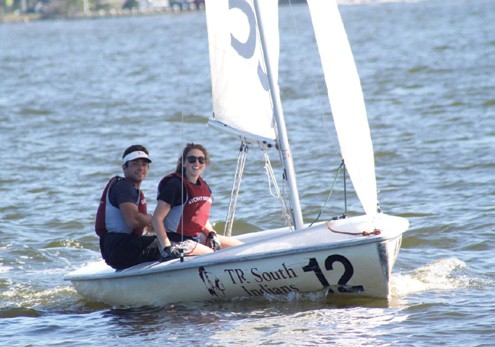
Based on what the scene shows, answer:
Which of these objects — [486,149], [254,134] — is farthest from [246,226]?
[486,149]

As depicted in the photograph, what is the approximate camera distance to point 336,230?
723cm

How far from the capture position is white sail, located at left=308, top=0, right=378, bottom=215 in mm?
7270

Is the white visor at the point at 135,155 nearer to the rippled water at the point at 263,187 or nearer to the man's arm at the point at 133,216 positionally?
the man's arm at the point at 133,216

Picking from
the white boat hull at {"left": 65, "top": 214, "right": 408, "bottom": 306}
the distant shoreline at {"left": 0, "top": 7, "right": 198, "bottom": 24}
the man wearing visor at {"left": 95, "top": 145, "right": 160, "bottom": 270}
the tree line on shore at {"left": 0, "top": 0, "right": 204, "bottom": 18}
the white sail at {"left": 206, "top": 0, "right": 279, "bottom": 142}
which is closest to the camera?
the white boat hull at {"left": 65, "top": 214, "right": 408, "bottom": 306}

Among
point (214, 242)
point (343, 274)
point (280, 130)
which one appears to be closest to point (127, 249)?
point (214, 242)

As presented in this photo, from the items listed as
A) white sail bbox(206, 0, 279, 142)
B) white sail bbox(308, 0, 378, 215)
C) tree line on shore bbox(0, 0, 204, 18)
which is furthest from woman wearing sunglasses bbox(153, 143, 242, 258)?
tree line on shore bbox(0, 0, 204, 18)

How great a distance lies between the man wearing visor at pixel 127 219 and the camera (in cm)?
744

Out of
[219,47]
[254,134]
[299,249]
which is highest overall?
[219,47]

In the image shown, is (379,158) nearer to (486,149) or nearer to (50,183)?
(486,149)

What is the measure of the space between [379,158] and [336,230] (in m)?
7.19

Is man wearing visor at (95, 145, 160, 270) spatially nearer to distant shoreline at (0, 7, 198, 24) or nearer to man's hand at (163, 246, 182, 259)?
man's hand at (163, 246, 182, 259)

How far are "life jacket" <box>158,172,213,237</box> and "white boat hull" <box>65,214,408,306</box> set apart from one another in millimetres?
270

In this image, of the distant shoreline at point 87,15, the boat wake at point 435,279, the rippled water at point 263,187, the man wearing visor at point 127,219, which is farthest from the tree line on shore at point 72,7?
the man wearing visor at point 127,219

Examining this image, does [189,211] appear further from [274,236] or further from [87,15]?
[87,15]
